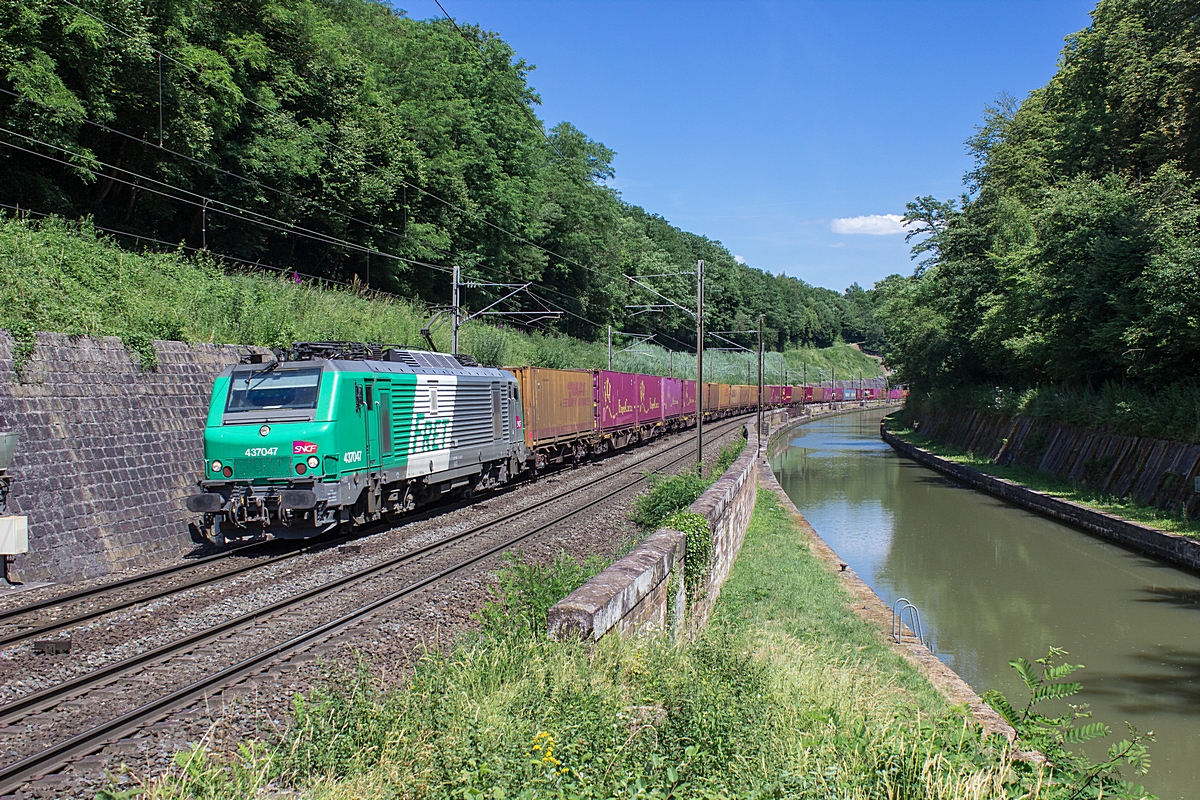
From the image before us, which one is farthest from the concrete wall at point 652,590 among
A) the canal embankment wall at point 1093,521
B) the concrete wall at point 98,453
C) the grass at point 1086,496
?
the grass at point 1086,496

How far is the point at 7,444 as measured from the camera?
31.1 feet

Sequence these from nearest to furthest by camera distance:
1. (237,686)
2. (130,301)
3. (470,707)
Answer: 1. (470,707)
2. (237,686)
3. (130,301)

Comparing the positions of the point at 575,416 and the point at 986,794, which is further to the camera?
the point at 575,416

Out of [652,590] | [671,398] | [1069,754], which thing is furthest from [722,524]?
[671,398]

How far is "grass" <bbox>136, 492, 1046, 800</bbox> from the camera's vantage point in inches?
159

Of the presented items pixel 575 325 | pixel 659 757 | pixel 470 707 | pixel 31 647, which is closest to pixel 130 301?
pixel 31 647

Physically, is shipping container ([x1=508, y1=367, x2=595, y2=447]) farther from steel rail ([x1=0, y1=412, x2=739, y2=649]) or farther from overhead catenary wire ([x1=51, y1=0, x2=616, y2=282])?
overhead catenary wire ([x1=51, y1=0, x2=616, y2=282])

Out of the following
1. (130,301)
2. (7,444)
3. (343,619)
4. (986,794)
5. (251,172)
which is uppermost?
(251,172)

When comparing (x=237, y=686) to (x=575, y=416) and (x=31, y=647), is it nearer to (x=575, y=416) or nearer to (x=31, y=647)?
(x=31, y=647)

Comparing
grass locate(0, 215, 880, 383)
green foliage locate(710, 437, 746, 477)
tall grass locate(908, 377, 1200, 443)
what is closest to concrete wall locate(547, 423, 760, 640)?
green foliage locate(710, 437, 746, 477)

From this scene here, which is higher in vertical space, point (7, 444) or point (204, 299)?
point (204, 299)

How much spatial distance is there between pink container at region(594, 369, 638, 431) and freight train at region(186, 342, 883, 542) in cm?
749

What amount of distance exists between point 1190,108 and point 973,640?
20676mm

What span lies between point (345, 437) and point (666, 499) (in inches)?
231
